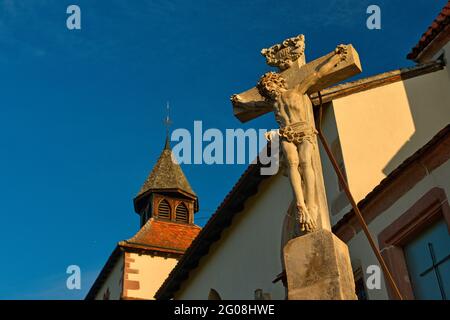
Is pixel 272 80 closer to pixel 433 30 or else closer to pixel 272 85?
pixel 272 85

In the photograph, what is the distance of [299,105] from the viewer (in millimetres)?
5398

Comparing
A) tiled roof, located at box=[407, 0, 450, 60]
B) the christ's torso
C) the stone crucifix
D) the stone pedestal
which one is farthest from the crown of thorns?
tiled roof, located at box=[407, 0, 450, 60]

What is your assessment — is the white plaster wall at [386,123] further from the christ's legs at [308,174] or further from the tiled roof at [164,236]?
the tiled roof at [164,236]

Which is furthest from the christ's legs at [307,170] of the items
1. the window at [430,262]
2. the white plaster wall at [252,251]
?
the white plaster wall at [252,251]

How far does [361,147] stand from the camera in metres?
11.6

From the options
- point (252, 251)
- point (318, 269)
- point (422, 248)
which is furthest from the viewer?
point (252, 251)

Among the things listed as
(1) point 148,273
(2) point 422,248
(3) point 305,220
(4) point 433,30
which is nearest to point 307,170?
(3) point 305,220

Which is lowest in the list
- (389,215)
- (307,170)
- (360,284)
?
(307,170)

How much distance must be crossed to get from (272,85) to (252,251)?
9476 mm

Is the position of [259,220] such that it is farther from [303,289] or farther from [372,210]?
[303,289]

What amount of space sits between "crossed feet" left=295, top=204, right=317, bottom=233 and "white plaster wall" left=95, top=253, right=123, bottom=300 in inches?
840

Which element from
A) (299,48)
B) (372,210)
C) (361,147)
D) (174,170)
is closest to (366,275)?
(372,210)

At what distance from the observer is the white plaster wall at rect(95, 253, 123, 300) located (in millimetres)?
25812
